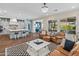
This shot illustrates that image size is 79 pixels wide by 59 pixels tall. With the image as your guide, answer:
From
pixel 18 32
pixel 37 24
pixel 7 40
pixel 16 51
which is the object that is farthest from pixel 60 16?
pixel 7 40

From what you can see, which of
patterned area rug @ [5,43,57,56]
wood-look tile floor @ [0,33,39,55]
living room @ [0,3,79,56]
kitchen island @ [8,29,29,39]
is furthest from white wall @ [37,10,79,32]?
patterned area rug @ [5,43,57,56]

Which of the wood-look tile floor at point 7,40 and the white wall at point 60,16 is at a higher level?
the white wall at point 60,16

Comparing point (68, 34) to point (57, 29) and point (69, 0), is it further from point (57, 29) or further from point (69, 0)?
point (69, 0)

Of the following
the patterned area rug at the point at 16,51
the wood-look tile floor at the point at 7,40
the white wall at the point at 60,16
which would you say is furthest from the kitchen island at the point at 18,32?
the white wall at the point at 60,16

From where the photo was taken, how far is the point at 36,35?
3.53m

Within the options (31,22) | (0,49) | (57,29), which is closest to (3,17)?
(31,22)

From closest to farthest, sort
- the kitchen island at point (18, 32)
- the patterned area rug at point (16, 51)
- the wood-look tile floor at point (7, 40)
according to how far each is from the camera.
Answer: the patterned area rug at point (16, 51)
the wood-look tile floor at point (7, 40)
the kitchen island at point (18, 32)

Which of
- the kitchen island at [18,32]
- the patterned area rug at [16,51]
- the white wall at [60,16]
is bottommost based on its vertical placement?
the patterned area rug at [16,51]

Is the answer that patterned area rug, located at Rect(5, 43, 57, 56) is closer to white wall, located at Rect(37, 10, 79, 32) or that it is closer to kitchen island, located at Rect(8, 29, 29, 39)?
kitchen island, located at Rect(8, 29, 29, 39)

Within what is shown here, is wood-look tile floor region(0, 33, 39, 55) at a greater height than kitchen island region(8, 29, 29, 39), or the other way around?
kitchen island region(8, 29, 29, 39)

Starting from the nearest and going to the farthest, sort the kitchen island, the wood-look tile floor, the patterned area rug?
the patterned area rug < the wood-look tile floor < the kitchen island

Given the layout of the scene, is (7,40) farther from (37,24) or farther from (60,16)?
(60,16)

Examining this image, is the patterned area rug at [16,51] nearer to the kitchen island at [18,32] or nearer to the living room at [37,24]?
the living room at [37,24]

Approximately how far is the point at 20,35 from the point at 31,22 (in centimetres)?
129
